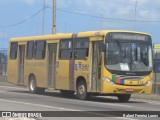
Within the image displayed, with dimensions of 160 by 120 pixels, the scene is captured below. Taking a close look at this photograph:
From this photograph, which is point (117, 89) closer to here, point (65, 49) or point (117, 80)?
point (117, 80)

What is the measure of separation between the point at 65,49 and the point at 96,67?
291cm

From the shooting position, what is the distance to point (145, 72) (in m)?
22.8

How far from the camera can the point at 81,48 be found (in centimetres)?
2392

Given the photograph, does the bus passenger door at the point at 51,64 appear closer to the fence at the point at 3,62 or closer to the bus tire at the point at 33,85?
the bus tire at the point at 33,85

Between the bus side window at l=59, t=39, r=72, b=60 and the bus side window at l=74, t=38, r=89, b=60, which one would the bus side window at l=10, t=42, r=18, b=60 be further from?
the bus side window at l=74, t=38, r=89, b=60

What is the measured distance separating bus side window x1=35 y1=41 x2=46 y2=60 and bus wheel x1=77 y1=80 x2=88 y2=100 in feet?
12.5

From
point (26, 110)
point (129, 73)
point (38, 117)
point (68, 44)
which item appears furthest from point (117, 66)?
point (38, 117)

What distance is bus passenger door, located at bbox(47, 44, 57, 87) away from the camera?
2627 cm

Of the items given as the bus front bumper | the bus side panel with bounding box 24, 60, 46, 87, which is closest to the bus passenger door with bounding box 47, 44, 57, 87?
the bus side panel with bounding box 24, 60, 46, 87

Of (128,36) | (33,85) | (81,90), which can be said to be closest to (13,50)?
(33,85)

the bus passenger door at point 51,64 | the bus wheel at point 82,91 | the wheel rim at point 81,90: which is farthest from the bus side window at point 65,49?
the wheel rim at point 81,90

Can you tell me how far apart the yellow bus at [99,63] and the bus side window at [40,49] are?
53 mm

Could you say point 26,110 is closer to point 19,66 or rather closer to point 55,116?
point 55,116

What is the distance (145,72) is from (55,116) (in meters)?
8.07
